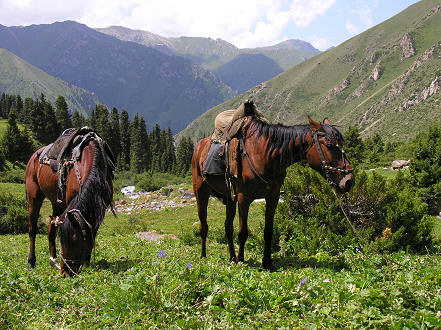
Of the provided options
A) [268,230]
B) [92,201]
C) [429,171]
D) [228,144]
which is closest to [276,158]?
[228,144]

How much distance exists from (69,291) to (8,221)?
11.8 meters

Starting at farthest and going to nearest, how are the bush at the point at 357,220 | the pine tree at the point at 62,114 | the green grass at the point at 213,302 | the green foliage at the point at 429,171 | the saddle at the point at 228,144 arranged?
the pine tree at the point at 62,114 → the green foliage at the point at 429,171 → the bush at the point at 357,220 → the saddle at the point at 228,144 → the green grass at the point at 213,302

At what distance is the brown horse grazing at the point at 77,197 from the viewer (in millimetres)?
4215

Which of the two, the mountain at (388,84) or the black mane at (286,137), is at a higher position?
the mountain at (388,84)

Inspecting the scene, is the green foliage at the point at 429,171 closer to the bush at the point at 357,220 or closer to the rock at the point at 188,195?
the bush at the point at 357,220

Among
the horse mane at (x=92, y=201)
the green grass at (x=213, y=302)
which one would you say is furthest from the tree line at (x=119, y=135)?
the green grass at (x=213, y=302)

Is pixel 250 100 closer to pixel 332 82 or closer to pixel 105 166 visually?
pixel 105 166

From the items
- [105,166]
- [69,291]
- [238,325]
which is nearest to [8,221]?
[105,166]

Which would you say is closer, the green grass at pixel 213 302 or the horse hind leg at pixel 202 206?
the green grass at pixel 213 302

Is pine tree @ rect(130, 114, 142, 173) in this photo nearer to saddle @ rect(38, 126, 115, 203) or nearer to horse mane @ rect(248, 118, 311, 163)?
saddle @ rect(38, 126, 115, 203)

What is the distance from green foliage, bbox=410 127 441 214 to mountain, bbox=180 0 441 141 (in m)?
62.1

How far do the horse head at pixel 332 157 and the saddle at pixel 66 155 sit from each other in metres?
3.91

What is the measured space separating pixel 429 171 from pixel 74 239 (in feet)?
51.7

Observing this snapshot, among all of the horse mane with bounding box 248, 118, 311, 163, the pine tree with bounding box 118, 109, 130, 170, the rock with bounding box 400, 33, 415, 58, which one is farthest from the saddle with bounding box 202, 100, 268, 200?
the rock with bounding box 400, 33, 415, 58
